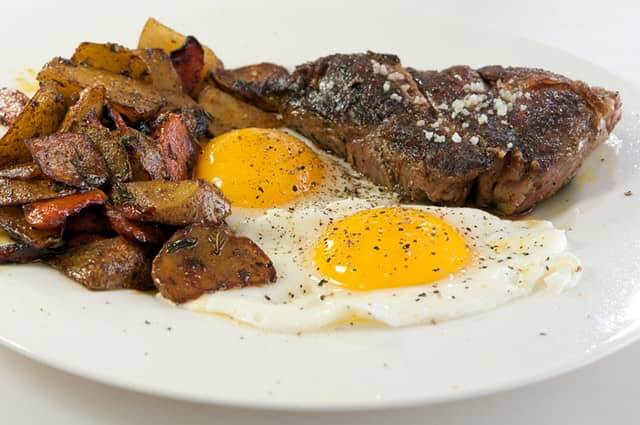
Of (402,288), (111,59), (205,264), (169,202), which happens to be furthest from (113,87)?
(402,288)

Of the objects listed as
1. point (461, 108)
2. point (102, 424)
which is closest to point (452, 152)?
point (461, 108)

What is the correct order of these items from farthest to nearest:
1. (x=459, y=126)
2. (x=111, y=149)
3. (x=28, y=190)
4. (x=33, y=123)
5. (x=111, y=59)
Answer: (x=111, y=59) < (x=459, y=126) < (x=33, y=123) < (x=111, y=149) < (x=28, y=190)

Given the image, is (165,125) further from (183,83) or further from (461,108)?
(461,108)

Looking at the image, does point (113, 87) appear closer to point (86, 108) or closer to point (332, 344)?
point (86, 108)

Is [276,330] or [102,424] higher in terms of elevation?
[276,330]

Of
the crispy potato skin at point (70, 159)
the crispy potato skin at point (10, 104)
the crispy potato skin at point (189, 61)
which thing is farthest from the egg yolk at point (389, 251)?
the crispy potato skin at point (10, 104)

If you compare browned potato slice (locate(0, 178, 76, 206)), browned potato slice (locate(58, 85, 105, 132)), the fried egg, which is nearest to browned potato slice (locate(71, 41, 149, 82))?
browned potato slice (locate(58, 85, 105, 132))

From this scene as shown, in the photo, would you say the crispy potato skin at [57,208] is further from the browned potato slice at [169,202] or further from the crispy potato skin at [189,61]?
the crispy potato skin at [189,61]
